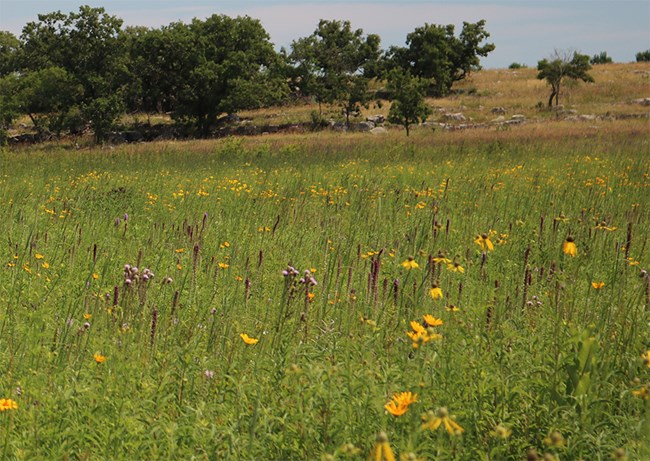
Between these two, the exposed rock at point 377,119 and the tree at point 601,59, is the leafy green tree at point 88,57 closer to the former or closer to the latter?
the exposed rock at point 377,119

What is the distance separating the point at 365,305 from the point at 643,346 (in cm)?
159

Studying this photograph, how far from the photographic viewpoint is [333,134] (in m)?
39.9

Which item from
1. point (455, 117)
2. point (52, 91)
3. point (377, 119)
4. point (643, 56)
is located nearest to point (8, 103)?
point (52, 91)

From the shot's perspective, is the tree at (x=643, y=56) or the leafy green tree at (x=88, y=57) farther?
the tree at (x=643, y=56)

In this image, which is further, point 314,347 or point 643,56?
point 643,56

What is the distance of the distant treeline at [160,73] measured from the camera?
143ft

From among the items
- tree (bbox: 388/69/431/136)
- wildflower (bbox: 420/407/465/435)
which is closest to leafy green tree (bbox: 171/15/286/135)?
tree (bbox: 388/69/431/136)

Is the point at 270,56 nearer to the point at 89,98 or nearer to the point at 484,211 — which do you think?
the point at 89,98

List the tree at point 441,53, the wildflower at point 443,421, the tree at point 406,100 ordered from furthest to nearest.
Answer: the tree at point 441,53 → the tree at point 406,100 → the wildflower at point 443,421

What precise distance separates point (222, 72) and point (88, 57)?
9283 mm

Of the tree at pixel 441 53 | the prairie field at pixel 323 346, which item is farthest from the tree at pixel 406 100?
the prairie field at pixel 323 346

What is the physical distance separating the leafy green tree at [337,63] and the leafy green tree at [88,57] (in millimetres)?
14020

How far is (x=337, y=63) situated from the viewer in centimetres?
5300

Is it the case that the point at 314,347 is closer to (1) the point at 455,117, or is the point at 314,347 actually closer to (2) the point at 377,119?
(1) the point at 455,117
